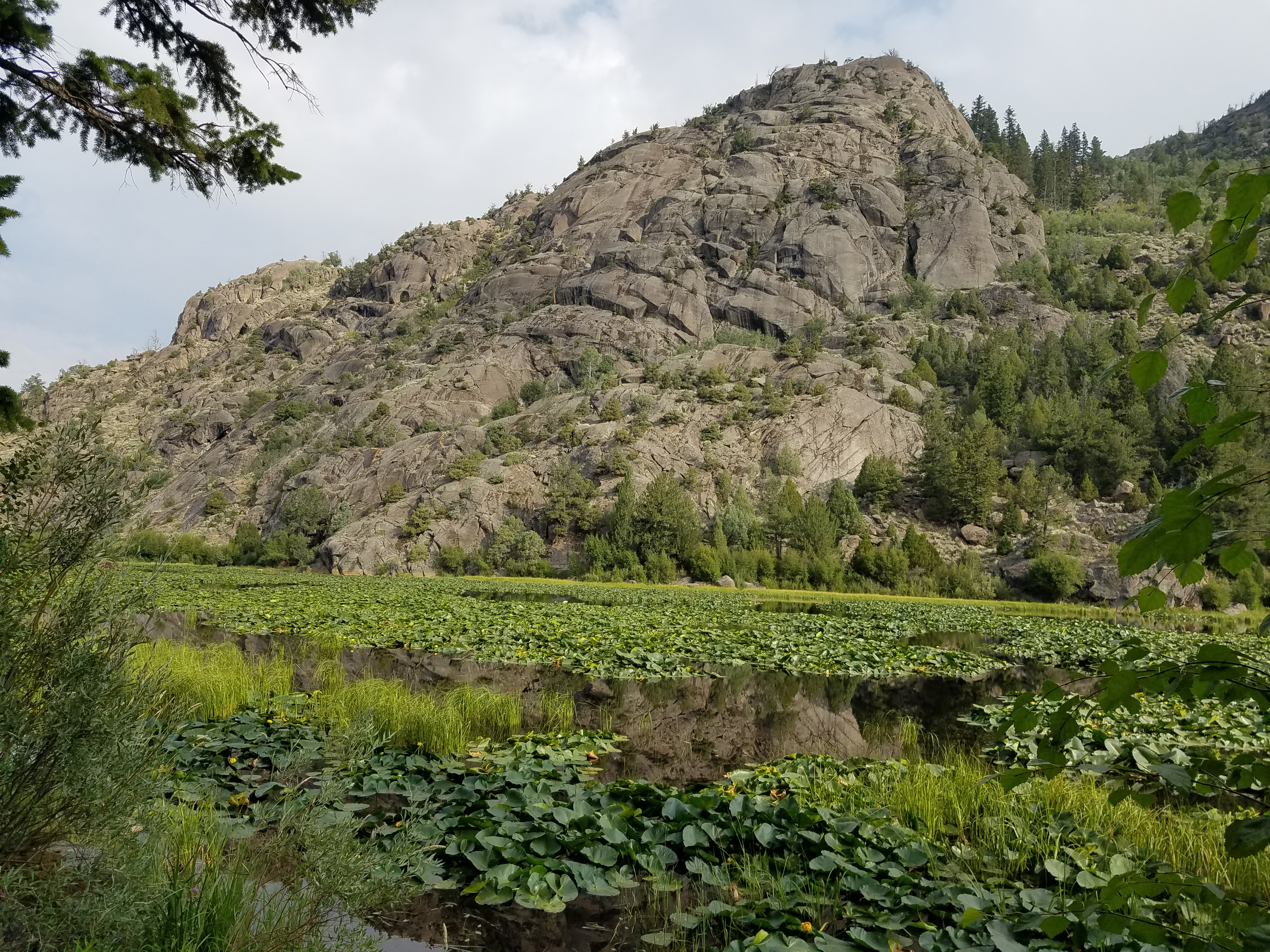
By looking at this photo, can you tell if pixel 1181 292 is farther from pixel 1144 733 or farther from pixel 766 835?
pixel 1144 733

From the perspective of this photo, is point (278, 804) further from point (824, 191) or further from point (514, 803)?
point (824, 191)

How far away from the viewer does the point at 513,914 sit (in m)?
4.88

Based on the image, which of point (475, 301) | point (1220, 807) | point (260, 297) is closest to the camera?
point (1220, 807)

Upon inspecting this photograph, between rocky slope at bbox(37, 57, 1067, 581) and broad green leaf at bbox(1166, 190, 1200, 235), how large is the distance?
63041mm

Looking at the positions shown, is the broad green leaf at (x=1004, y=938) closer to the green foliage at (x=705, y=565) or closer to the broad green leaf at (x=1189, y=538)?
the broad green leaf at (x=1189, y=538)

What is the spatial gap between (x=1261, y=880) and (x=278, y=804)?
783cm

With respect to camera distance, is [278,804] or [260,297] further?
[260,297]

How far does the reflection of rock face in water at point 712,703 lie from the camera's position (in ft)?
30.3

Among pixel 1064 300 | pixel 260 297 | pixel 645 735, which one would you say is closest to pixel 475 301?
pixel 260 297

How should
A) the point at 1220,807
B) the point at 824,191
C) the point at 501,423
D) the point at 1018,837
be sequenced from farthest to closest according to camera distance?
the point at 824,191
the point at 501,423
the point at 1220,807
the point at 1018,837

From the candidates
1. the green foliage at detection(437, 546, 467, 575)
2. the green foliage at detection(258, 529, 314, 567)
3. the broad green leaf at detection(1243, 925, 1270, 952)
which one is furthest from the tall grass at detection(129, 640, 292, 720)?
the green foliage at detection(258, 529, 314, 567)

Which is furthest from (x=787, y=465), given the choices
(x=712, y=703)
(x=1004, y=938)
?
(x=1004, y=938)

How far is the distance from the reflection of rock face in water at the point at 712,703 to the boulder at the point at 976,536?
49.1m

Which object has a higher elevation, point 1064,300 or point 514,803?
point 1064,300
